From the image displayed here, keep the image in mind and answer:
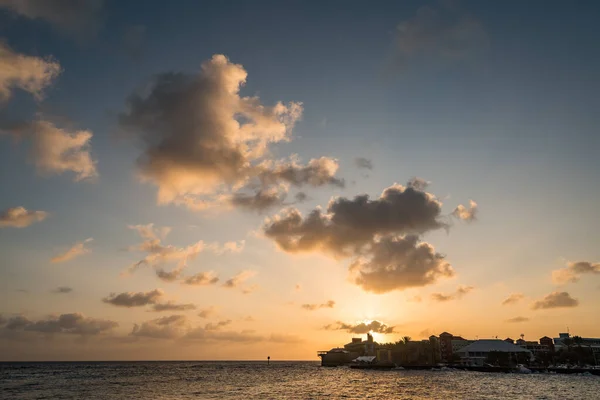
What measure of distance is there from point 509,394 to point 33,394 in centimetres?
10700

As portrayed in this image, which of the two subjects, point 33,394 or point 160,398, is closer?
point 160,398

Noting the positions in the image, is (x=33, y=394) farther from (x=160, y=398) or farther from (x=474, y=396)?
(x=474, y=396)

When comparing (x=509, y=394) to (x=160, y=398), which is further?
(x=509, y=394)

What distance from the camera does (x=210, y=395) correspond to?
310 feet

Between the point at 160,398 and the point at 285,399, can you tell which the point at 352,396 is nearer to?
the point at 285,399

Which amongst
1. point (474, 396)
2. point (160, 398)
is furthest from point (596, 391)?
point (160, 398)

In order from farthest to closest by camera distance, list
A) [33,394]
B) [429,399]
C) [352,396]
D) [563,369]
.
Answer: [563,369]
[33,394]
[352,396]
[429,399]

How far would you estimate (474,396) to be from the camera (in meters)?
88.8

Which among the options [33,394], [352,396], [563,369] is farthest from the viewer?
[563,369]

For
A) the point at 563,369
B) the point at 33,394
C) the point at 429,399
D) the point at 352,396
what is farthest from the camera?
the point at 563,369

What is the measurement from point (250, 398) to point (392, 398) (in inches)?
1136

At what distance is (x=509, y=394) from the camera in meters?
94.7

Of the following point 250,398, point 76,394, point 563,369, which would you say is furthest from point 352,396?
point 563,369

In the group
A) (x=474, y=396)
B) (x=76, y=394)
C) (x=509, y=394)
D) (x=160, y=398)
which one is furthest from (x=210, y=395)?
(x=509, y=394)
